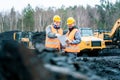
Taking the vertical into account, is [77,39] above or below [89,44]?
above

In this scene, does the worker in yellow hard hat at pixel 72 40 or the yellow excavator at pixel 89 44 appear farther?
the yellow excavator at pixel 89 44

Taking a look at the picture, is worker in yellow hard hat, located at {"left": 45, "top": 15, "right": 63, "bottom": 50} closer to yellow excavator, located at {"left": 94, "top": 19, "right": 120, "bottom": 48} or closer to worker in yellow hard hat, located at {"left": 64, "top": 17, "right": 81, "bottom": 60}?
worker in yellow hard hat, located at {"left": 64, "top": 17, "right": 81, "bottom": 60}

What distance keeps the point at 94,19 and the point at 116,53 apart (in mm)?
73730

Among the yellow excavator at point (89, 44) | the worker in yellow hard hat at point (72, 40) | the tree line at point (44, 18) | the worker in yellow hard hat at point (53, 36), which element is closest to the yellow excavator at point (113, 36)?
the yellow excavator at point (89, 44)

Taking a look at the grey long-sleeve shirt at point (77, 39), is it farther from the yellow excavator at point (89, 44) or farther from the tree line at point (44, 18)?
the tree line at point (44, 18)

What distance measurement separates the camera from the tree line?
77.6 m

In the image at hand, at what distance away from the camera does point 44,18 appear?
89.2 meters

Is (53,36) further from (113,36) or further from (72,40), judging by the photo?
(113,36)

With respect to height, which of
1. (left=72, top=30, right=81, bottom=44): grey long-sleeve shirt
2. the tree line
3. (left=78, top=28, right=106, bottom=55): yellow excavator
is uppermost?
the tree line

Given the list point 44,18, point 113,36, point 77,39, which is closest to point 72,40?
point 77,39

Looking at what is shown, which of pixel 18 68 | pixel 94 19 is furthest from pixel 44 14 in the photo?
pixel 18 68

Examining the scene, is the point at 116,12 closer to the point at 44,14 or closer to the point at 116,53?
the point at 44,14

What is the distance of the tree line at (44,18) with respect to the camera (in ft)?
255

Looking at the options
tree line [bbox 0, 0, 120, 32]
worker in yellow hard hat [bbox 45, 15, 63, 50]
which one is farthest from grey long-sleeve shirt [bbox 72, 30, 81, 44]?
tree line [bbox 0, 0, 120, 32]
